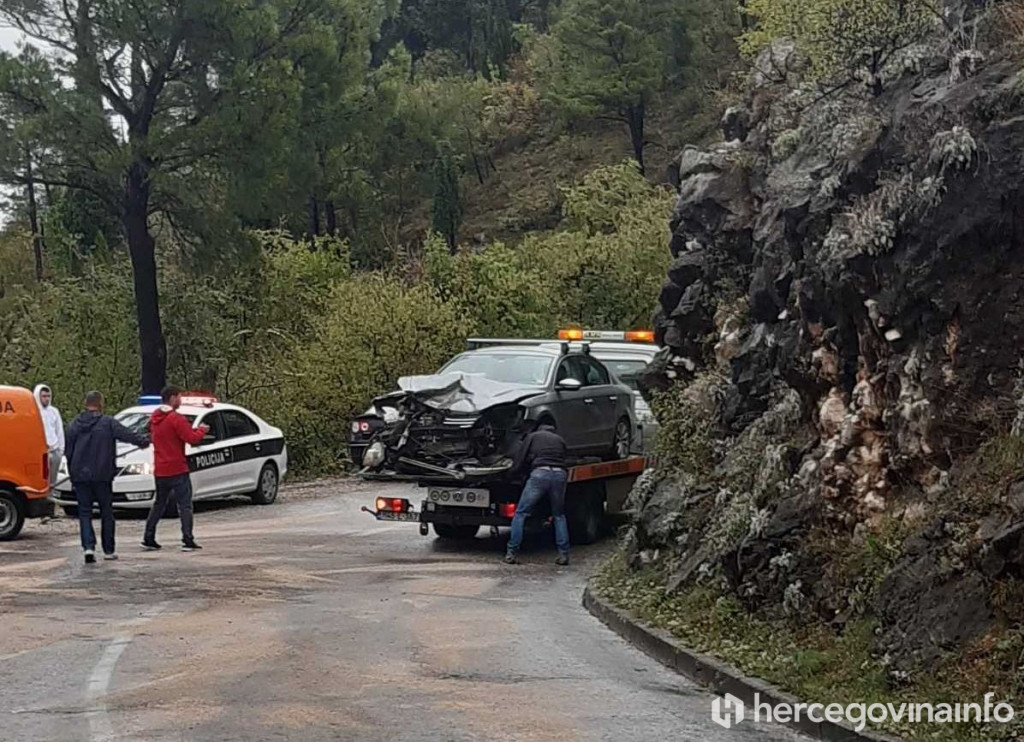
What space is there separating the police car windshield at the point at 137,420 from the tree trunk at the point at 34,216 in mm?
9428

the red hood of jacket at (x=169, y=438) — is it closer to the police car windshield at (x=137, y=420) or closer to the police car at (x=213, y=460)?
the police car at (x=213, y=460)

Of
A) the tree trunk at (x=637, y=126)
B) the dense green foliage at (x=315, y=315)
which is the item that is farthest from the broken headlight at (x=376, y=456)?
the tree trunk at (x=637, y=126)

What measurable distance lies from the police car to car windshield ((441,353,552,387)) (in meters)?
4.96

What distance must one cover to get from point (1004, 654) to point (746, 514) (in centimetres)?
380

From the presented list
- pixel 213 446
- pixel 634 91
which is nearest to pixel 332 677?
pixel 213 446

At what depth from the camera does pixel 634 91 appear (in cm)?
6209

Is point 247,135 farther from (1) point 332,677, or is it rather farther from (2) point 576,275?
(1) point 332,677

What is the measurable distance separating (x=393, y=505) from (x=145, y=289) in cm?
1661

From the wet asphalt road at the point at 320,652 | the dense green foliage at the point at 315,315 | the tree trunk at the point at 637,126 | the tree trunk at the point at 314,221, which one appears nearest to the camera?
the wet asphalt road at the point at 320,652

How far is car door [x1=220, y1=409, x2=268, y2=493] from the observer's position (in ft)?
74.3

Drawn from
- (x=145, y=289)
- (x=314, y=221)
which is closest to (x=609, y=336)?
(x=145, y=289)

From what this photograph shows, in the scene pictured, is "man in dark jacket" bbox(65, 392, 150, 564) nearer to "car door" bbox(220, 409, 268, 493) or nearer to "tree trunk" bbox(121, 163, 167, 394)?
"car door" bbox(220, 409, 268, 493)

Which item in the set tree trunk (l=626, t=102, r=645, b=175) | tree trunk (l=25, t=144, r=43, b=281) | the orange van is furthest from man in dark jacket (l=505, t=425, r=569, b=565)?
tree trunk (l=626, t=102, r=645, b=175)

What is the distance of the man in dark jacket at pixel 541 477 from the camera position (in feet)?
52.5
